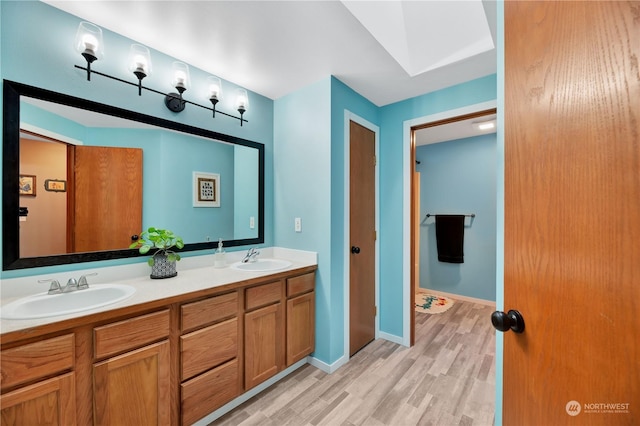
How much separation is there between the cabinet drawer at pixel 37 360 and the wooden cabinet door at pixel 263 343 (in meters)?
0.85

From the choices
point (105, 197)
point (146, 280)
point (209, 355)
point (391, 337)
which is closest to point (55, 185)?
point (105, 197)

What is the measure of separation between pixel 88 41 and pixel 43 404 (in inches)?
70.1

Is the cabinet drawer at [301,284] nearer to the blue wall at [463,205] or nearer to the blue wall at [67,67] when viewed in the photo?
the blue wall at [67,67]

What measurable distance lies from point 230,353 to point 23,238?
1.26 m

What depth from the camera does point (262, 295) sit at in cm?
178

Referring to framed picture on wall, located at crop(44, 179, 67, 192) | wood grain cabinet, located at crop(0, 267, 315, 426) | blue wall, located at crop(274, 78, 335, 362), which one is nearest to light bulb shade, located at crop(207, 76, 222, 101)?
blue wall, located at crop(274, 78, 335, 362)

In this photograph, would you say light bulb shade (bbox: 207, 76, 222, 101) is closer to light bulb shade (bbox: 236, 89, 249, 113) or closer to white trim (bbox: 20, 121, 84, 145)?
light bulb shade (bbox: 236, 89, 249, 113)

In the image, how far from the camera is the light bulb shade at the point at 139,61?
1.60 meters

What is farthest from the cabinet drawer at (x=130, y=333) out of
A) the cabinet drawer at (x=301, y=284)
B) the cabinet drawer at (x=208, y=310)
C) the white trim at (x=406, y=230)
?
the white trim at (x=406, y=230)

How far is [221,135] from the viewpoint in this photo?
213 centimetres

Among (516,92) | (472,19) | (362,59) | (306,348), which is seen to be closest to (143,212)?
(306,348)

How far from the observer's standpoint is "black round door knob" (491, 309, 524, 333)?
A: 2.25 feet

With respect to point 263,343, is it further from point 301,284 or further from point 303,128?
point 303,128

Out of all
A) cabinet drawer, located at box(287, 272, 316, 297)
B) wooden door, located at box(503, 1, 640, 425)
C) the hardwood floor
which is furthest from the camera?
cabinet drawer, located at box(287, 272, 316, 297)
